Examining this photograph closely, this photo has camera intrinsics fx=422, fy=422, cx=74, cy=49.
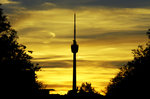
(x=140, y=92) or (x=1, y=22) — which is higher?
(x=1, y=22)

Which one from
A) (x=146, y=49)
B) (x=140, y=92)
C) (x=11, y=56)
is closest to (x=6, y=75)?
(x=11, y=56)

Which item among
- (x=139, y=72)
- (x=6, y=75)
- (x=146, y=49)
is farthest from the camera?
(x=146, y=49)

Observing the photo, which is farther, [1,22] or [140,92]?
[140,92]

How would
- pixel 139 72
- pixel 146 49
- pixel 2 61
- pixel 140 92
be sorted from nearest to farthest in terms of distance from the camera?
pixel 2 61, pixel 140 92, pixel 139 72, pixel 146 49

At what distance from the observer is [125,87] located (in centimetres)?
8162

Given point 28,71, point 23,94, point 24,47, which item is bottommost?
point 23,94

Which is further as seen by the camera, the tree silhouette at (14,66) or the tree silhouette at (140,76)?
the tree silhouette at (140,76)

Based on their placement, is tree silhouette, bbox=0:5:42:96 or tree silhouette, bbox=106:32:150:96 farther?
tree silhouette, bbox=106:32:150:96

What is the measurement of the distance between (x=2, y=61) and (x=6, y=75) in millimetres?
4094

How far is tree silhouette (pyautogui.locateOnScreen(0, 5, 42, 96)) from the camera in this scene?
52.1 metres

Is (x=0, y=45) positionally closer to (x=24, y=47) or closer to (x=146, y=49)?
(x=24, y=47)

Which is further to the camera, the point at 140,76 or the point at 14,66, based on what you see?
the point at 140,76

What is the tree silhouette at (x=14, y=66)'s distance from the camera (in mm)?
52062

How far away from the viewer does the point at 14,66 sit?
183 feet
